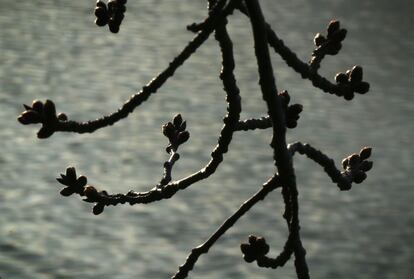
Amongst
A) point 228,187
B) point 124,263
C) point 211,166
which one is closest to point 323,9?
point 228,187

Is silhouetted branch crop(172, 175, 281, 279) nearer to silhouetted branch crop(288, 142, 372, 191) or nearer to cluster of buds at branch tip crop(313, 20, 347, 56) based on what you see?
silhouetted branch crop(288, 142, 372, 191)

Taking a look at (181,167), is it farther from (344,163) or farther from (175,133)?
(344,163)

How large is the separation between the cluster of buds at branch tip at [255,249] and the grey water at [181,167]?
32.9ft

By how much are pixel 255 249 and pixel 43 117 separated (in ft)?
1.38

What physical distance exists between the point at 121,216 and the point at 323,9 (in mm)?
15115

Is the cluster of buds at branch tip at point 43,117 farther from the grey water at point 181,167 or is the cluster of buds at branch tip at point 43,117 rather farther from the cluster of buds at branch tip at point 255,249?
the grey water at point 181,167

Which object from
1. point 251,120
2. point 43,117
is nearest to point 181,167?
point 251,120

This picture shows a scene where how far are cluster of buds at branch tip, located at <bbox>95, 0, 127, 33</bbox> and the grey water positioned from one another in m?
9.91

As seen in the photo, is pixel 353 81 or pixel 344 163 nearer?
pixel 353 81

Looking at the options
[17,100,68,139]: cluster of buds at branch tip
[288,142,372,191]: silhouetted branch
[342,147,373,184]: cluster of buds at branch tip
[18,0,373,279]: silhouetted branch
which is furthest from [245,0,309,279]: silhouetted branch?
[342,147,373,184]: cluster of buds at branch tip

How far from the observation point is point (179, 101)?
16625 millimetres

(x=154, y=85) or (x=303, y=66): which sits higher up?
(x=303, y=66)

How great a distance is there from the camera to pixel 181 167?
1378 cm

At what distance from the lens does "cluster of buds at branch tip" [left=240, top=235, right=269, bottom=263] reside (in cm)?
162
